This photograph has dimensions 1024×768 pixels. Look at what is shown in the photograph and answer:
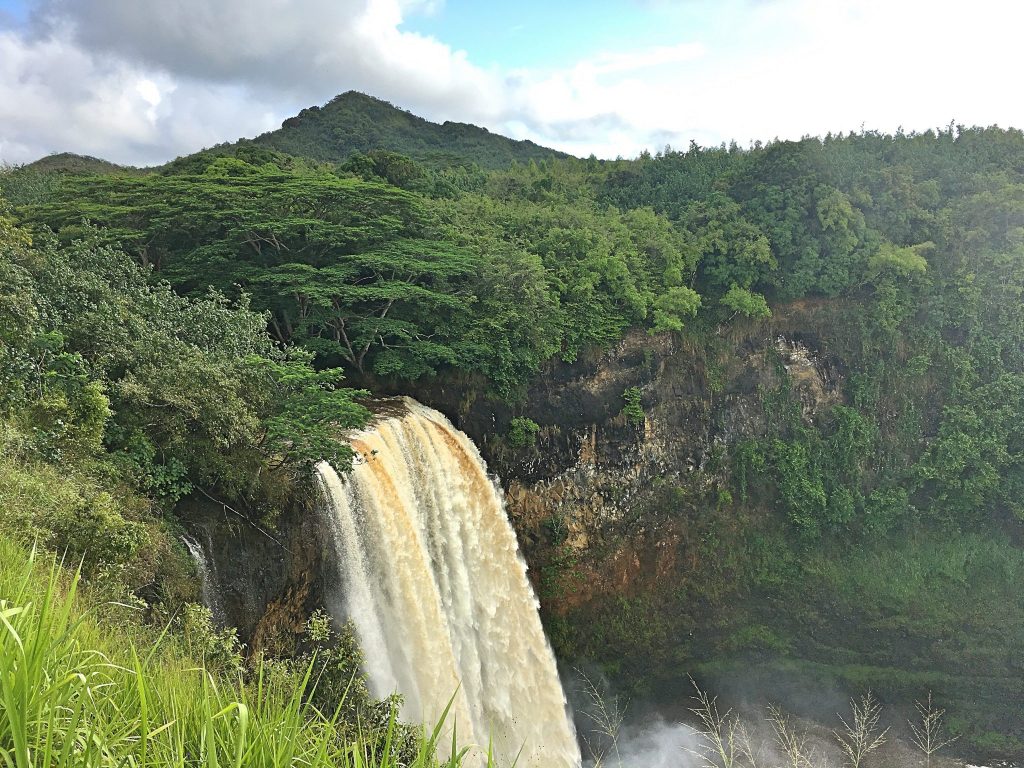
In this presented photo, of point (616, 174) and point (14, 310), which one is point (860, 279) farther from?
point (14, 310)

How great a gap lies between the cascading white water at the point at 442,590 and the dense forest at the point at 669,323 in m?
1.01

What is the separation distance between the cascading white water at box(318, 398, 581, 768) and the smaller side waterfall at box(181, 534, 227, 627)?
1424 millimetres

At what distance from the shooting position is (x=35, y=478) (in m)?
5.34

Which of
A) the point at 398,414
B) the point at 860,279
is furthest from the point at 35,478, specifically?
the point at 860,279

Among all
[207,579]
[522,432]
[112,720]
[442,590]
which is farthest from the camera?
[522,432]

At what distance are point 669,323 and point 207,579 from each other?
36.2 ft

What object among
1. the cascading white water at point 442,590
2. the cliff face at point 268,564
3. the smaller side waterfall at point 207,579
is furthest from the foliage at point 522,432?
the smaller side waterfall at point 207,579

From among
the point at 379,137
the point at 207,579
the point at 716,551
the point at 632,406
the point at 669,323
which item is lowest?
the point at 716,551

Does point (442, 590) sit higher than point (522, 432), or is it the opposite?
point (522, 432)

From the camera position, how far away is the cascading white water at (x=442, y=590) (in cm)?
817

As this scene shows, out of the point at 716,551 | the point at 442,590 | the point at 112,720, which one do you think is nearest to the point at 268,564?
the point at 442,590

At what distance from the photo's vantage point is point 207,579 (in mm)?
6863

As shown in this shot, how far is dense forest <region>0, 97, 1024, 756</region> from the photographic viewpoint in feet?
26.0

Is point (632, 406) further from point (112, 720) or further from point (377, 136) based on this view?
point (377, 136)
